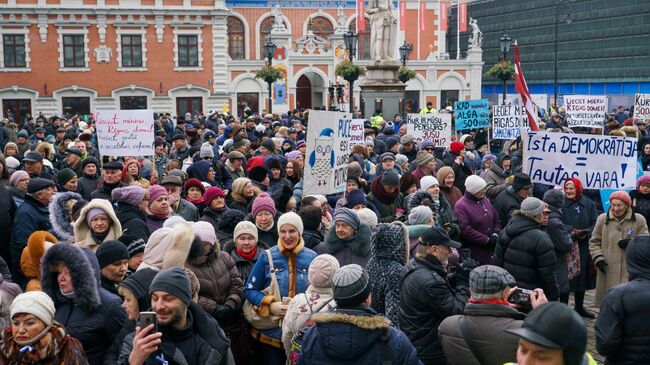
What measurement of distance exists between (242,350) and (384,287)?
1.33 m

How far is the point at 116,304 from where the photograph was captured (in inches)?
204

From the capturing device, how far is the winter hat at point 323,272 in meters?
5.59

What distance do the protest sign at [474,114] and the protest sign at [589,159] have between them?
6937 millimetres

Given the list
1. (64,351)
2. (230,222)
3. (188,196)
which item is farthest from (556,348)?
(188,196)

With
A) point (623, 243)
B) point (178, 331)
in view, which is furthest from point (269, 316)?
point (623, 243)

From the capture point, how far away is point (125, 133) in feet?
42.4

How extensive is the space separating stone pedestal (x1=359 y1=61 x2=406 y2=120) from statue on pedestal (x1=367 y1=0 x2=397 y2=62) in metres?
0.34

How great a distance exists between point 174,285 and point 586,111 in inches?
568

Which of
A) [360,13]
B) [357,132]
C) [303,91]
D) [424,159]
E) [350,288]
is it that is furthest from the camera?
[360,13]

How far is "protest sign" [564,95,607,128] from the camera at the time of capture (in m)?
17.2

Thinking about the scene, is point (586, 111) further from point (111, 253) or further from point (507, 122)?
point (111, 253)

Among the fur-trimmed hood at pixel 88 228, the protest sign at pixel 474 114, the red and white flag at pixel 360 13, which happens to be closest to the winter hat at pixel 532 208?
the fur-trimmed hood at pixel 88 228

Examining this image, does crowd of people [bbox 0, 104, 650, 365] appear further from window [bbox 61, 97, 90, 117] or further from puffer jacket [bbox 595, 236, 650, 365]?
window [bbox 61, 97, 90, 117]

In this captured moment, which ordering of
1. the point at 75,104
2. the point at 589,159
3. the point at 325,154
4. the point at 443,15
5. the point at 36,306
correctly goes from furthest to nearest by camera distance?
the point at 443,15 < the point at 75,104 < the point at 589,159 < the point at 325,154 < the point at 36,306
